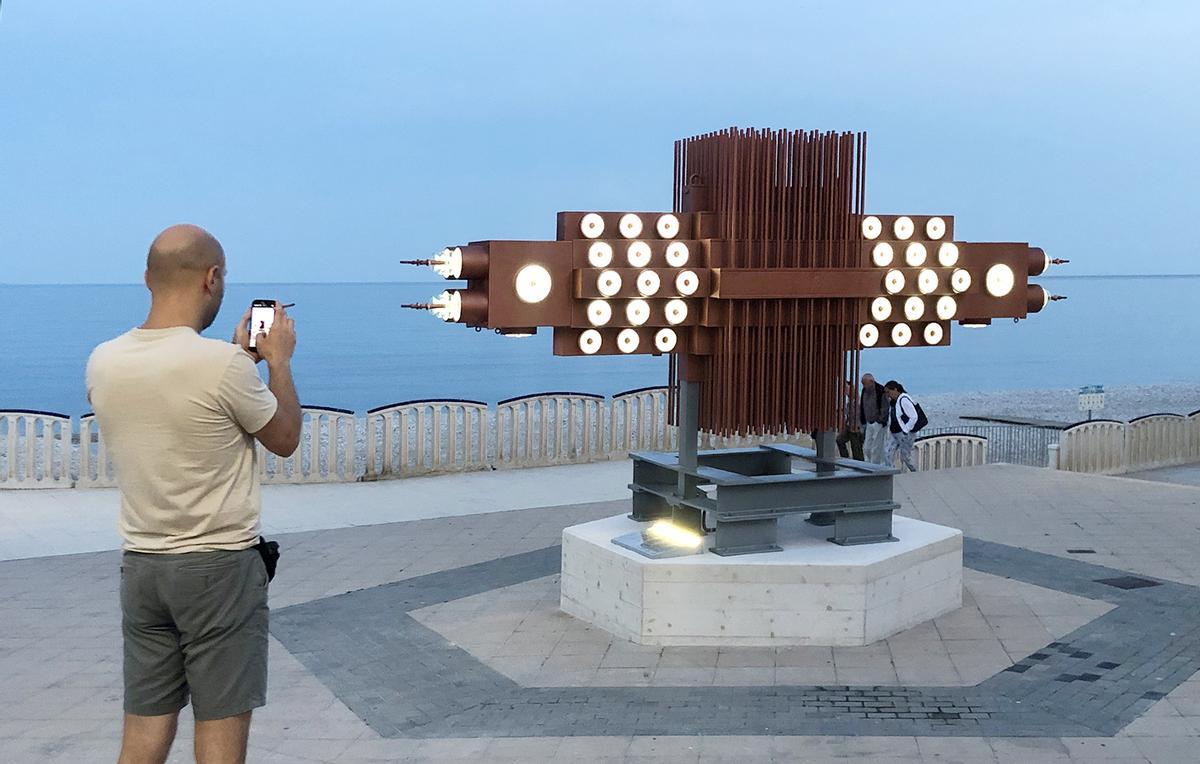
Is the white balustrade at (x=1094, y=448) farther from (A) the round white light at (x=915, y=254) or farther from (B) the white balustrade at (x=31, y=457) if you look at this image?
(B) the white balustrade at (x=31, y=457)

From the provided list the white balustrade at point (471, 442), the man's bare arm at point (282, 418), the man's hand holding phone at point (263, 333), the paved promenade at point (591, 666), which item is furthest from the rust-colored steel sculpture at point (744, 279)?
the white balustrade at point (471, 442)

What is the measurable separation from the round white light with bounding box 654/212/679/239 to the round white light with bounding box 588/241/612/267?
0.46 metres

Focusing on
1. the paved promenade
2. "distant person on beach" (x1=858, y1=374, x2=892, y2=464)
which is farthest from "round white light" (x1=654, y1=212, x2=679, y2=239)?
"distant person on beach" (x1=858, y1=374, x2=892, y2=464)

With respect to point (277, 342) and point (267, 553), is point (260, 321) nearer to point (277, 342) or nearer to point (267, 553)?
point (277, 342)

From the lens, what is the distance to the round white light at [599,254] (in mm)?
7906

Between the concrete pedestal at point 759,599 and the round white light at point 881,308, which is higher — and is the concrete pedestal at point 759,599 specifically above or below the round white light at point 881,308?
below

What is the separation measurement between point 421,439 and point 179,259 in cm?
1124

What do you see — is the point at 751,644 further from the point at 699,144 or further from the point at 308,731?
the point at 699,144

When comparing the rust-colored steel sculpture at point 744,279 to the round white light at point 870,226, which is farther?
the round white light at point 870,226

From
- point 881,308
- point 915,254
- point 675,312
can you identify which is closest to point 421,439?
point 675,312

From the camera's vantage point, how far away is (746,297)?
8.16m

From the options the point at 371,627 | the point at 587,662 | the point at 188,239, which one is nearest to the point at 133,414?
the point at 188,239

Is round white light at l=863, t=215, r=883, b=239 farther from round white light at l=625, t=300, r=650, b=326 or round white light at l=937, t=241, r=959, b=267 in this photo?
round white light at l=625, t=300, r=650, b=326

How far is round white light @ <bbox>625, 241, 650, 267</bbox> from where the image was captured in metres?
8.05
